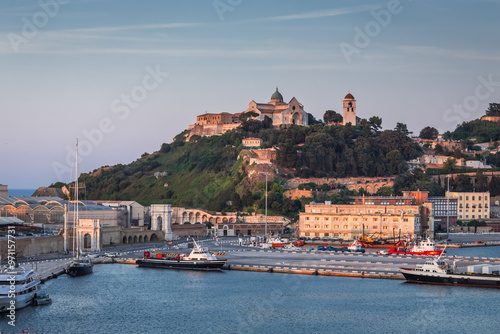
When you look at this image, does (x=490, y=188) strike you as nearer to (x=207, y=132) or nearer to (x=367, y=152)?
(x=367, y=152)

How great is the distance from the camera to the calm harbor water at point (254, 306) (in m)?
42.1

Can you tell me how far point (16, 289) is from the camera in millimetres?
43688

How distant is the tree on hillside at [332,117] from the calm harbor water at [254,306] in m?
76.6

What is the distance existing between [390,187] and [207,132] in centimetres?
4082

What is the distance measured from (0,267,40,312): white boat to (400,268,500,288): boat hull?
83.9 feet

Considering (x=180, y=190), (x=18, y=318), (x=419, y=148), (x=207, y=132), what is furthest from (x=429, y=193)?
(x=18, y=318)

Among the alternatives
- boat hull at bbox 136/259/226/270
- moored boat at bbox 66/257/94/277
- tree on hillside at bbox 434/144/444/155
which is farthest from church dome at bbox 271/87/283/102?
moored boat at bbox 66/257/94/277

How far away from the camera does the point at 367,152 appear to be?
4606 inches

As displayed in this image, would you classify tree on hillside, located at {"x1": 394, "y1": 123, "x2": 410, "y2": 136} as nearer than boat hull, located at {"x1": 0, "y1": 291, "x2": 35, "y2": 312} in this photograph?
No

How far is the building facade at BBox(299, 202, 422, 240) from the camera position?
87688 millimetres

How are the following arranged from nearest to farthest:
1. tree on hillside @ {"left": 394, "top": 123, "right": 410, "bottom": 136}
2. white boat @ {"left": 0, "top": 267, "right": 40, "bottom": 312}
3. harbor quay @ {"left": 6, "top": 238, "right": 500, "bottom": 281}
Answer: white boat @ {"left": 0, "top": 267, "right": 40, "bottom": 312}
harbor quay @ {"left": 6, "top": 238, "right": 500, "bottom": 281}
tree on hillside @ {"left": 394, "top": 123, "right": 410, "bottom": 136}

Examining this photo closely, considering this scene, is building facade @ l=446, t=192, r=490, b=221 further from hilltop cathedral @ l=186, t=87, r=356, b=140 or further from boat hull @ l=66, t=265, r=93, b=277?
boat hull @ l=66, t=265, r=93, b=277

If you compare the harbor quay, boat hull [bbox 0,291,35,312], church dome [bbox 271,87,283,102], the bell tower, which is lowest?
boat hull [bbox 0,291,35,312]

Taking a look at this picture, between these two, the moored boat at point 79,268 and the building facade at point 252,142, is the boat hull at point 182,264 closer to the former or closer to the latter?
the moored boat at point 79,268
